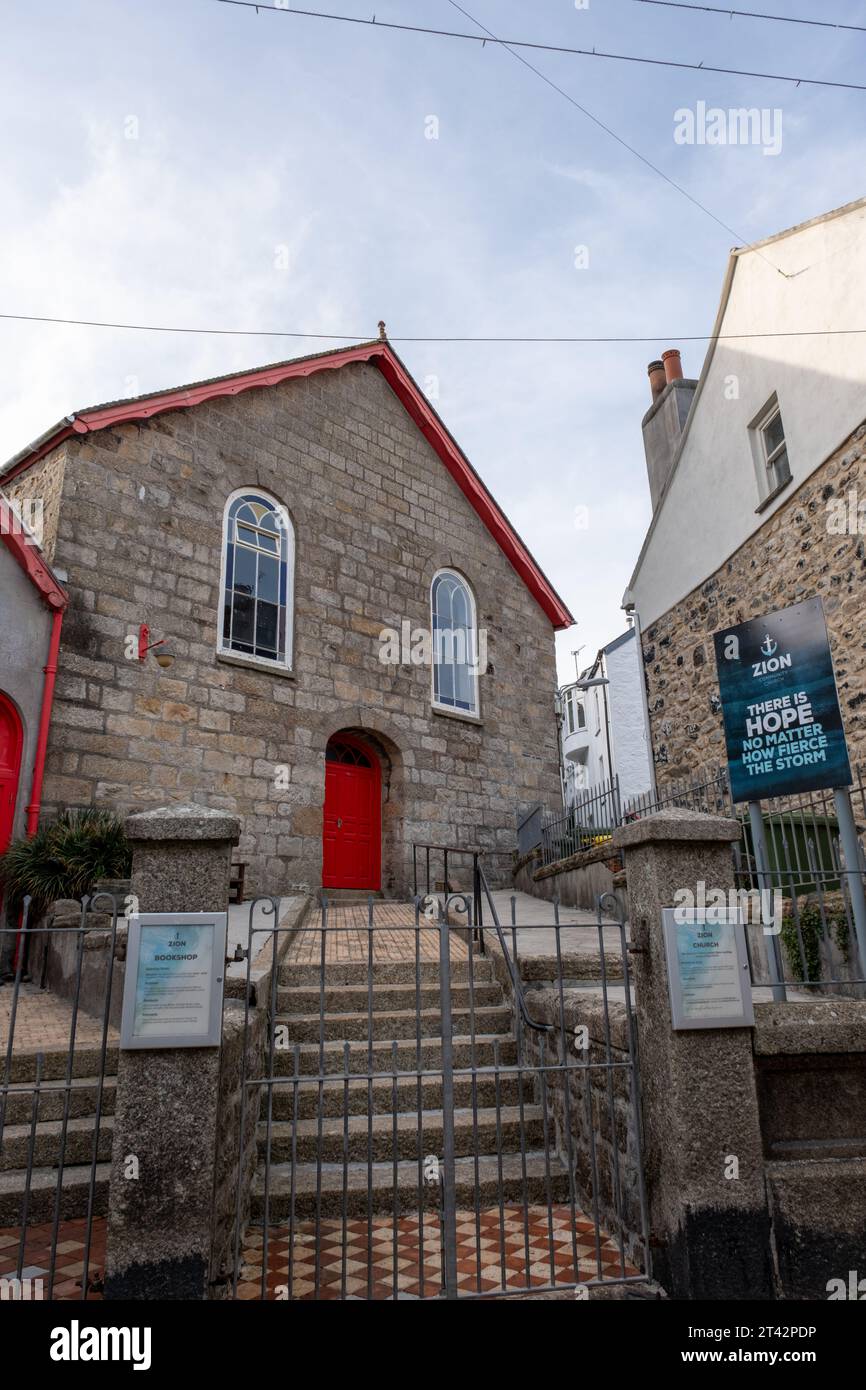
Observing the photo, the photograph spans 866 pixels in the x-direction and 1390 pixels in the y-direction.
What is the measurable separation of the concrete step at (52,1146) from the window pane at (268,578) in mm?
7672

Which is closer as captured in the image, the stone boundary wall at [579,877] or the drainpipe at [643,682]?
the stone boundary wall at [579,877]

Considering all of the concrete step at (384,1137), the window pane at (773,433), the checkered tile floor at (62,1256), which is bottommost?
the checkered tile floor at (62,1256)

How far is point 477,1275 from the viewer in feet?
12.7

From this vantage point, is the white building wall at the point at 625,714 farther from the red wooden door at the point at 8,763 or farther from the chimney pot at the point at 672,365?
the red wooden door at the point at 8,763

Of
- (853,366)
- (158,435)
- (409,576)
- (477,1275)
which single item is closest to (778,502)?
(853,366)

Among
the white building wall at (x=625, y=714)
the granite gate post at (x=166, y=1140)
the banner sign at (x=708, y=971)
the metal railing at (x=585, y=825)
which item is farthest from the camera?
the white building wall at (x=625, y=714)

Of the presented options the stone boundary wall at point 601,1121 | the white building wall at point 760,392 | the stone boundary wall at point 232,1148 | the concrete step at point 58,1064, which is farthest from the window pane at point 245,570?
the stone boundary wall at point 601,1121

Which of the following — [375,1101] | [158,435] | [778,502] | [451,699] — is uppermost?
[158,435]

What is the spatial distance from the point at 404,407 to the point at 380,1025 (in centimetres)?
1141

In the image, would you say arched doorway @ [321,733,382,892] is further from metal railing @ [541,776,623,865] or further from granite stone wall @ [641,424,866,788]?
granite stone wall @ [641,424,866,788]

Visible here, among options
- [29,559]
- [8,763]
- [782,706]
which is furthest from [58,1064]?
[29,559]

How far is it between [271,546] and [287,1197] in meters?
8.84

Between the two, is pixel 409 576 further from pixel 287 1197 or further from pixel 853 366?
pixel 287 1197

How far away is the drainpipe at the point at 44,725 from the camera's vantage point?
8.49 m
